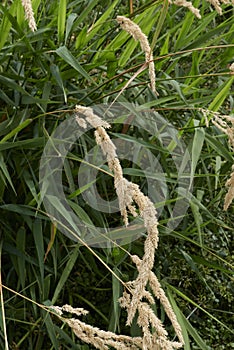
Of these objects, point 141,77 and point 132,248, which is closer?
point 132,248

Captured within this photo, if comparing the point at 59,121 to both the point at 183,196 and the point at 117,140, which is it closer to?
the point at 117,140

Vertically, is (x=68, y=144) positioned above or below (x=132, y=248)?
above

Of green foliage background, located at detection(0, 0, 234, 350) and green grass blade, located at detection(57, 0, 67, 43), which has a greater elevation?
green grass blade, located at detection(57, 0, 67, 43)

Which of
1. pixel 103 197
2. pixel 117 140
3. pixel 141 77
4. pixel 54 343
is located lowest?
pixel 54 343

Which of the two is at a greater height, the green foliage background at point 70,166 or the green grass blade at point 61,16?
the green grass blade at point 61,16

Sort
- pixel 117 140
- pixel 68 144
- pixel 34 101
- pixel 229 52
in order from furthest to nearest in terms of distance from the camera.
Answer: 1. pixel 229 52
2. pixel 117 140
3. pixel 68 144
4. pixel 34 101

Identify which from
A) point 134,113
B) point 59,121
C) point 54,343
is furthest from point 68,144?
point 54,343

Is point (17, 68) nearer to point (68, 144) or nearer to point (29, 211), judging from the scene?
point (68, 144)

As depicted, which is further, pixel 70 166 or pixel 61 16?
pixel 70 166

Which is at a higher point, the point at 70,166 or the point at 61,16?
the point at 61,16

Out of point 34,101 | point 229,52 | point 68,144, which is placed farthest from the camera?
point 229,52
